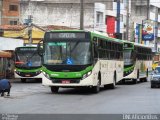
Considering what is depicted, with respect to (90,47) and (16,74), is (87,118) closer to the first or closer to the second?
(90,47)

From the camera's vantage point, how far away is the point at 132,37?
95562mm

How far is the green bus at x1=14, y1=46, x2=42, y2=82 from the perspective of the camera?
146 ft

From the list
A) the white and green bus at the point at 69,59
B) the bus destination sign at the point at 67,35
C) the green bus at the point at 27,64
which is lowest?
the green bus at the point at 27,64

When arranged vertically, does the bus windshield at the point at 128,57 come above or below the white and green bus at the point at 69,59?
below

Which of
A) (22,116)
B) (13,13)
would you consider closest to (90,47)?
(22,116)

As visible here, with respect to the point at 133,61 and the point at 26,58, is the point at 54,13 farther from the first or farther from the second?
the point at 133,61

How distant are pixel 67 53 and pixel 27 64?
1819 cm

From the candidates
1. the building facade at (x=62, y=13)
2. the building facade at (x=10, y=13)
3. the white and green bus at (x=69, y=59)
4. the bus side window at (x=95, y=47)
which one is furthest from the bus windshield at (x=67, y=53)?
the building facade at (x=10, y=13)

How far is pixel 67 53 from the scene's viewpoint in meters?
27.1

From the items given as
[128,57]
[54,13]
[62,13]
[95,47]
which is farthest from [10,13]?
[95,47]

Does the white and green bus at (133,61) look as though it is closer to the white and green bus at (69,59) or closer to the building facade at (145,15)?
the white and green bus at (69,59)

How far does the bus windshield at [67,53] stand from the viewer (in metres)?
27.1

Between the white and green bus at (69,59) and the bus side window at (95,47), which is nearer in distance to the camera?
the white and green bus at (69,59)

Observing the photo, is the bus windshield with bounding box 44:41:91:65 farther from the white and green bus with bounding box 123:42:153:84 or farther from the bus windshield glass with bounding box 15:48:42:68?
the bus windshield glass with bounding box 15:48:42:68
